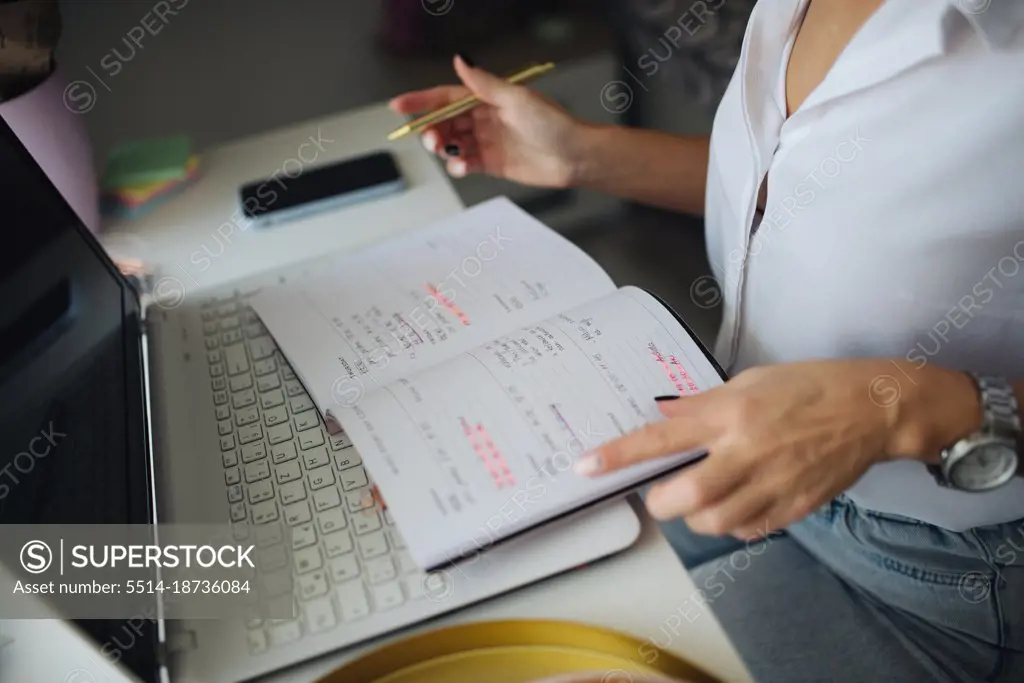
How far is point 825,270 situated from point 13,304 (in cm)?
54

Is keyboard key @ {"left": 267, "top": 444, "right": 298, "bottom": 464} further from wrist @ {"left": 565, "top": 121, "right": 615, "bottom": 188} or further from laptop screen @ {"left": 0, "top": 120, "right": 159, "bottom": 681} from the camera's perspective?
wrist @ {"left": 565, "top": 121, "right": 615, "bottom": 188}

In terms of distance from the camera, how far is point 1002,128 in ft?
1.64

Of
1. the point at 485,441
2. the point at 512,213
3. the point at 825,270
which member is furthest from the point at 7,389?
the point at 825,270

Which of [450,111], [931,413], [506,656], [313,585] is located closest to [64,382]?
[313,585]

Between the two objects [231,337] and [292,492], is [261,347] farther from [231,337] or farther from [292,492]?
[292,492]

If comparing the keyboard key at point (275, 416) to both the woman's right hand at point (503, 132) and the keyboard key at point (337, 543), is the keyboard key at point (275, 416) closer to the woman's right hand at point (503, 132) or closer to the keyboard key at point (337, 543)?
the keyboard key at point (337, 543)

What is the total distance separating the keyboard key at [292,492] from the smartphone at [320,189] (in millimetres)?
370

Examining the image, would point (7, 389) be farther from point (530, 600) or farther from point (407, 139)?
point (407, 139)

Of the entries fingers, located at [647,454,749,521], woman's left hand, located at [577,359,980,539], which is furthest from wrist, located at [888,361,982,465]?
fingers, located at [647,454,749,521]

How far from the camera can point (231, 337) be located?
672mm

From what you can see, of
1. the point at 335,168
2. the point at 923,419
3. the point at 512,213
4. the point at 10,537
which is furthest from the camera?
the point at 335,168

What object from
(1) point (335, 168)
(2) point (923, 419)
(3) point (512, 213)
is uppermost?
(1) point (335, 168)

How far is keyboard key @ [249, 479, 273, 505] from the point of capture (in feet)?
1.77

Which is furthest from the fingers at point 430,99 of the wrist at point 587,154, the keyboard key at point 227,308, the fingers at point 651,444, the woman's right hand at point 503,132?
the fingers at point 651,444
